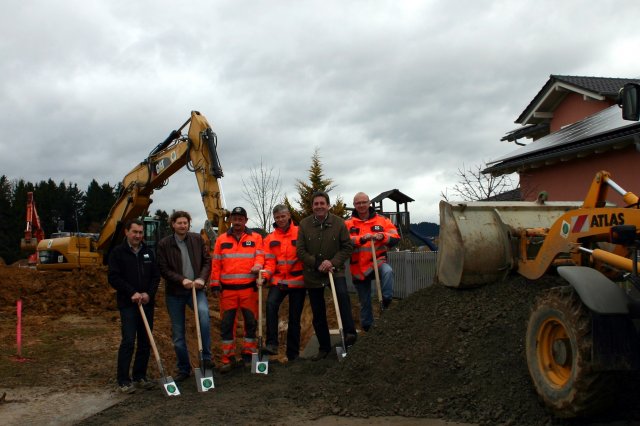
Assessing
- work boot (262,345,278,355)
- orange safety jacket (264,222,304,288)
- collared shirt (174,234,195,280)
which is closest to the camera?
collared shirt (174,234,195,280)

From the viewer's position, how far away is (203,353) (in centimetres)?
685

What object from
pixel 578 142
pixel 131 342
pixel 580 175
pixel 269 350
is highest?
pixel 578 142

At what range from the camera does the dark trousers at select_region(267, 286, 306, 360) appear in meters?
7.55

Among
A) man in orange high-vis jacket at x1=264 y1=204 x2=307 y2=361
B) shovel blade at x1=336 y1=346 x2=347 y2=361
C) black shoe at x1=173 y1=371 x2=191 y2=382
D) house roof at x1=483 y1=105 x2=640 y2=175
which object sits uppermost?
house roof at x1=483 y1=105 x2=640 y2=175

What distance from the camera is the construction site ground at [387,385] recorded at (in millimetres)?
5156

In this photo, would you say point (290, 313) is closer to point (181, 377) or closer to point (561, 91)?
point (181, 377)

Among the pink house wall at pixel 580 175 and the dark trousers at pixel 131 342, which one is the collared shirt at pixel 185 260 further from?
the pink house wall at pixel 580 175

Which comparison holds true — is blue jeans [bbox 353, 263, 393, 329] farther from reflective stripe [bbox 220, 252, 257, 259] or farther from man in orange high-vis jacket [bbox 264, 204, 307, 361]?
reflective stripe [bbox 220, 252, 257, 259]

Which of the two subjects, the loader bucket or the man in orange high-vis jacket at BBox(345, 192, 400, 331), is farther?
the man in orange high-vis jacket at BBox(345, 192, 400, 331)

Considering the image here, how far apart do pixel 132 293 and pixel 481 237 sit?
3968 millimetres

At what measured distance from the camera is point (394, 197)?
24188mm

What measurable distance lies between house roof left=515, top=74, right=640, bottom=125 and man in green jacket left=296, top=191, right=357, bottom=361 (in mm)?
10101

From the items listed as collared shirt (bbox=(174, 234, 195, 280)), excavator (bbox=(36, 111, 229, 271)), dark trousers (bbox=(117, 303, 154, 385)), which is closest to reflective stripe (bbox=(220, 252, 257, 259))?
collared shirt (bbox=(174, 234, 195, 280))

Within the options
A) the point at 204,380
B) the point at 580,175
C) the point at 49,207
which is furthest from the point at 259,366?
the point at 49,207
